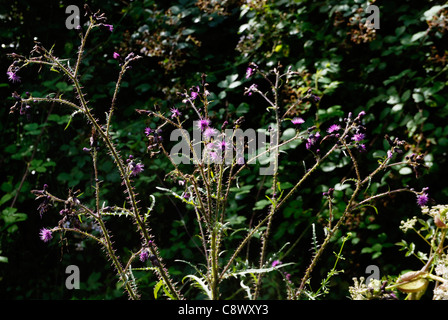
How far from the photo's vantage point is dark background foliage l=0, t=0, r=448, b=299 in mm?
2182

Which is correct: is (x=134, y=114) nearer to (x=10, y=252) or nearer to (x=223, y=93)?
(x=223, y=93)

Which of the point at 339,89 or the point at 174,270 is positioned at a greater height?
the point at 339,89

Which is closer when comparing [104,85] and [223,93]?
[223,93]

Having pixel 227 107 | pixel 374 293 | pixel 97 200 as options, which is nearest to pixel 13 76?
pixel 97 200

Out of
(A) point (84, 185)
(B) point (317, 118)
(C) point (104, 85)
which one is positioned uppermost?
(C) point (104, 85)

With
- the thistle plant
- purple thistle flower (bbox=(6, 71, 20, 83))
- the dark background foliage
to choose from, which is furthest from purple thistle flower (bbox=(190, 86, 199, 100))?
the dark background foliage

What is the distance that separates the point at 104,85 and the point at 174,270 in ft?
4.45

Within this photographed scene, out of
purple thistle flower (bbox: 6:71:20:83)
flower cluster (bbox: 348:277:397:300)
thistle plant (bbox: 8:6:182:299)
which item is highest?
purple thistle flower (bbox: 6:71:20:83)

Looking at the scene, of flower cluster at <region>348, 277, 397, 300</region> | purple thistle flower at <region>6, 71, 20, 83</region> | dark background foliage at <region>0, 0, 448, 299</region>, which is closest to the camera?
flower cluster at <region>348, 277, 397, 300</region>

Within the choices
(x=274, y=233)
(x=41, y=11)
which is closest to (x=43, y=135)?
(x=41, y=11)

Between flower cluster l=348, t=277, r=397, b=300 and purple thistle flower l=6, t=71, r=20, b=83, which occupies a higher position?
purple thistle flower l=6, t=71, r=20, b=83

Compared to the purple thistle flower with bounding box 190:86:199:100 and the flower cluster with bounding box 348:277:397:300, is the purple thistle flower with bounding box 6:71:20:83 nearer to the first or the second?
the purple thistle flower with bounding box 190:86:199:100
